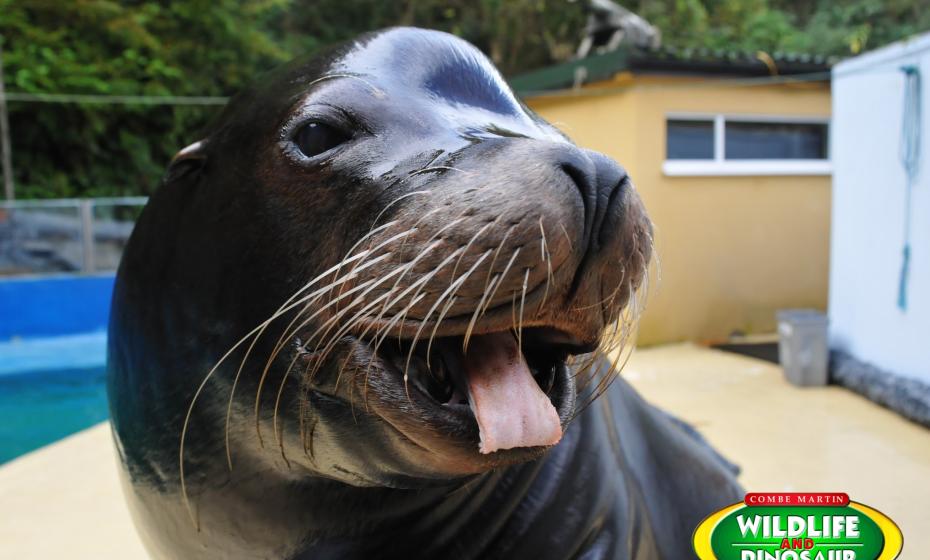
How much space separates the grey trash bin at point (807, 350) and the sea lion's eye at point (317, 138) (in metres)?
5.60

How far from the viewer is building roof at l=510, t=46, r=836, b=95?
7.71 meters

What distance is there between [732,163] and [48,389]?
24.0 feet

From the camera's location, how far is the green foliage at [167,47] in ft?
43.9

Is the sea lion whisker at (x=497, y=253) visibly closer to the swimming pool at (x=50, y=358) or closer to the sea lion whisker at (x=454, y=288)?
the sea lion whisker at (x=454, y=288)

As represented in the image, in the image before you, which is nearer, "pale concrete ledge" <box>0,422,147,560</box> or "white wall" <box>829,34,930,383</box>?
"pale concrete ledge" <box>0,422,147,560</box>

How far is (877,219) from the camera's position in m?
5.89

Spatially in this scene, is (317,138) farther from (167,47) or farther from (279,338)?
(167,47)

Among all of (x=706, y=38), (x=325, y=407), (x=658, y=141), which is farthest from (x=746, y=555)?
(x=706, y=38)

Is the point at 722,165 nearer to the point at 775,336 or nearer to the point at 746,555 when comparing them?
the point at 775,336

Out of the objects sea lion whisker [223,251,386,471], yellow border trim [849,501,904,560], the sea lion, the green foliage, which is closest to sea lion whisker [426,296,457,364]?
the sea lion

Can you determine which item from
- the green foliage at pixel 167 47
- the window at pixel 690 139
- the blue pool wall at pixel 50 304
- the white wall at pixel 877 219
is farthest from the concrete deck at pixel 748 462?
the green foliage at pixel 167 47

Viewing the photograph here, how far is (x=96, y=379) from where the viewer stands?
8.16m

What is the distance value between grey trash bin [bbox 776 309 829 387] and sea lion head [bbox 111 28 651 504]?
5203 millimetres

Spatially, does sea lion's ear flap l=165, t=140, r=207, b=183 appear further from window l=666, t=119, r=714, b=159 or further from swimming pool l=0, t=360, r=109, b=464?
window l=666, t=119, r=714, b=159
